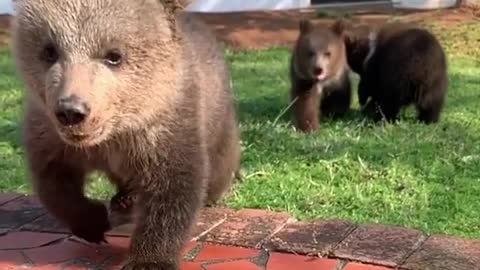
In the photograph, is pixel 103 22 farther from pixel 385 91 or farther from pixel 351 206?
pixel 385 91

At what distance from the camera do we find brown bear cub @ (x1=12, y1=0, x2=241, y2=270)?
3320 millimetres

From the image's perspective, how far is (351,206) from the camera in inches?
174

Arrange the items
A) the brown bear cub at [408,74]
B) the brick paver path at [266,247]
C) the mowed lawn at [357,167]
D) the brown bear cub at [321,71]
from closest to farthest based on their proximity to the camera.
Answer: the brick paver path at [266,247], the mowed lawn at [357,167], the brown bear cub at [408,74], the brown bear cub at [321,71]

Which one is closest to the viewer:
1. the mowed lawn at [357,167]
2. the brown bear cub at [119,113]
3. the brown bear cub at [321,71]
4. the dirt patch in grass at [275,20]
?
→ the brown bear cub at [119,113]

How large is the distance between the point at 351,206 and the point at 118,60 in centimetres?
151

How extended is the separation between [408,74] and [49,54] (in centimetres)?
385

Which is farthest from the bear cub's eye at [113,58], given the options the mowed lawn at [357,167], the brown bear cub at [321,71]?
the brown bear cub at [321,71]

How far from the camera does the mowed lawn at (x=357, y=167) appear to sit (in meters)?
4.36

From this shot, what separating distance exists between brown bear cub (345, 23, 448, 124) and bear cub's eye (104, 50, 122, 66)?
370 cm

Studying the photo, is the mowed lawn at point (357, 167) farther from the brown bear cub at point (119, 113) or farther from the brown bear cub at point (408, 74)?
the brown bear cub at point (119, 113)

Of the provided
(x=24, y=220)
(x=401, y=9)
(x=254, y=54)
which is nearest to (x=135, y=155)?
(x=24, y=220)

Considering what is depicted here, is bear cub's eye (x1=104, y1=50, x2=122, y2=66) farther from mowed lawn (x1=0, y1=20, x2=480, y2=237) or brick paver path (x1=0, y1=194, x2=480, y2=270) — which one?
mowed lawn (x1=0, y1=20, x2=480, y2=237)

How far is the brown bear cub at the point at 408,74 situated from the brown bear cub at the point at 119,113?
2.92m

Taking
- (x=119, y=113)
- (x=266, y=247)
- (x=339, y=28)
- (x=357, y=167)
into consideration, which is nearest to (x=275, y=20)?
(x=339, y=28)
